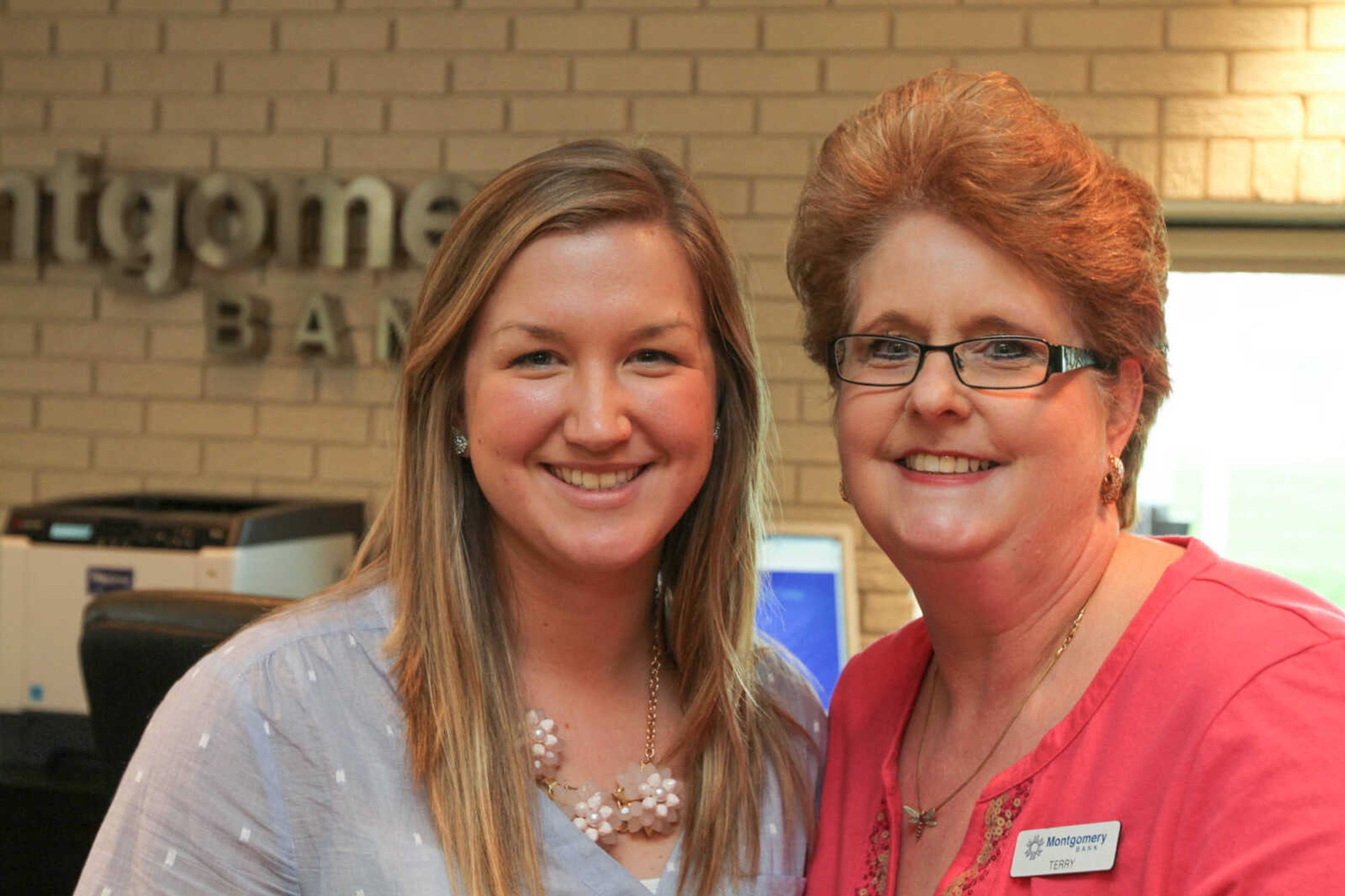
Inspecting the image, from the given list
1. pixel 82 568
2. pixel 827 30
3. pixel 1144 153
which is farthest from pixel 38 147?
pixel 1144 153

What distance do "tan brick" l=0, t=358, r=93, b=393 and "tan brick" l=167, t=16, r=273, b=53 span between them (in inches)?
38.2

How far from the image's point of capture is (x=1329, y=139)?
348cm

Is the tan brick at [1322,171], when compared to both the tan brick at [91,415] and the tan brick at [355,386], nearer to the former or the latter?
the tan brick at [355,386]

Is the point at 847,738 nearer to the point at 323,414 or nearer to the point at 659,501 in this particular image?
the point at 659,501

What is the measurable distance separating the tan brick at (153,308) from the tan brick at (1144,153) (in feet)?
8.44

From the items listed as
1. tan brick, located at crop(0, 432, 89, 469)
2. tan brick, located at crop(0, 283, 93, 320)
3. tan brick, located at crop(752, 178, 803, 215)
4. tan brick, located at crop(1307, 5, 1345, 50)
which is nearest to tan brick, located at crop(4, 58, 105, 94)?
tan brick, located at crop(0, 283, 93, 320)

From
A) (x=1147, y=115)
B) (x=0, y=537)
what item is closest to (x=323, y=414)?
(x=0, y=537)

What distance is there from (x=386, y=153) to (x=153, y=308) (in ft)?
2.70

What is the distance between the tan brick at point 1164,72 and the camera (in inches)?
138

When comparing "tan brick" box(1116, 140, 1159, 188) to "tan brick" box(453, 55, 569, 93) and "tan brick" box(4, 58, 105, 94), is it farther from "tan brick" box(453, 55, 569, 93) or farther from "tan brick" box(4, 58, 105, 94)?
"tan brick" box(4, 58, 105, 94)

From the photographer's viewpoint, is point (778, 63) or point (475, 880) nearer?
point (475, 880)

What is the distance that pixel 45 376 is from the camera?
3.99 metres

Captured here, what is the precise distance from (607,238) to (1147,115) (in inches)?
98.9

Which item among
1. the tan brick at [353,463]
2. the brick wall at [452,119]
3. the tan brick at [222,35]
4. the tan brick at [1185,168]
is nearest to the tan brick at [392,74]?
the brick wall at [452,119]
